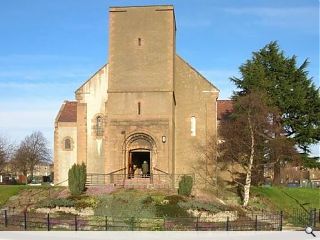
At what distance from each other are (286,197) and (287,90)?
9076 mm

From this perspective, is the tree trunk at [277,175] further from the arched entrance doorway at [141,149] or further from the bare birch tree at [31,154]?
the bare birch tree at [31,154]

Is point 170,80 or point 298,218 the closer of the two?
point 298,218

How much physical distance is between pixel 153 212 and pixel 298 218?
→ 829cm

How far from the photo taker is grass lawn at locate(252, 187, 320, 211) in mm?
37491

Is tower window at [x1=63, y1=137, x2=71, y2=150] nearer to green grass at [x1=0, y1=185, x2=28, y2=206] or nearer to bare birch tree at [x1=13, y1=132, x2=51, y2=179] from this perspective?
green grass at [x1=0, y1=185, x2=28, y2=206]

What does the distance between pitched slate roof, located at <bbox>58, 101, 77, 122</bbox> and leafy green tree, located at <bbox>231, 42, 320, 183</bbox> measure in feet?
54.1

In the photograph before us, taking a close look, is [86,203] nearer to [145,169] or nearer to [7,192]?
[145,169]

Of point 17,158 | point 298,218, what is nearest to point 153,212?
point 298,218

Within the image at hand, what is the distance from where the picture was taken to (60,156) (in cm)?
4678

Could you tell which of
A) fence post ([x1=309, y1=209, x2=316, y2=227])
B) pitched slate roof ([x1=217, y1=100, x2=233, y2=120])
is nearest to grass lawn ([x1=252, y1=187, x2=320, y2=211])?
pitched slate roof ([x1=217, y1=100, x2=233, y2=120])

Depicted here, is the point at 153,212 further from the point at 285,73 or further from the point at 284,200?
the point at 285,73

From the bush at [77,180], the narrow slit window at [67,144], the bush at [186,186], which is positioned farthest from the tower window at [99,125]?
the bush at [186,186]

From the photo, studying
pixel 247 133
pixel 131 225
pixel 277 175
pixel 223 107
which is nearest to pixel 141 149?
pixel 247 133

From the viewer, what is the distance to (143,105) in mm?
39719
